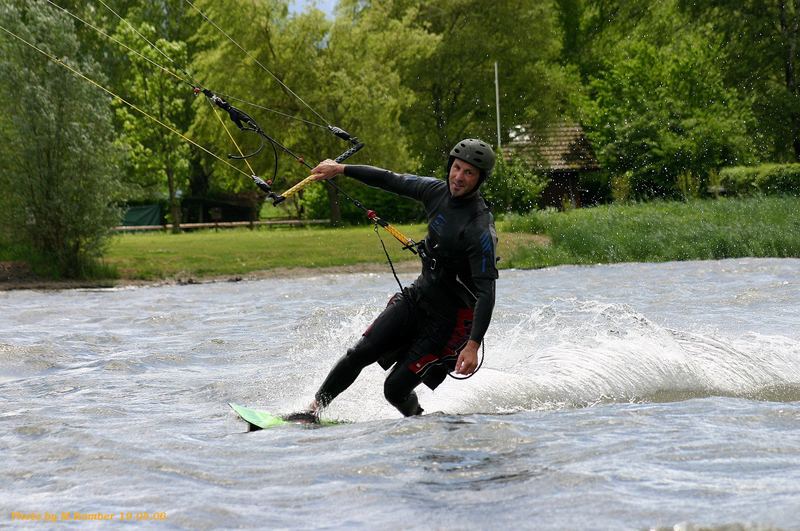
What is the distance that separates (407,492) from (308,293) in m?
Result: 14.8

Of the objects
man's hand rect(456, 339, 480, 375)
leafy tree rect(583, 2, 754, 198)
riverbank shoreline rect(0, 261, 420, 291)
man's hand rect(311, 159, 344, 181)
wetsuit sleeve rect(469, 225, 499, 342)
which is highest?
leafy tree rect(583, 2, 754, 198)

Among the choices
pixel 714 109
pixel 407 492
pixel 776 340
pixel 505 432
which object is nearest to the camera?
pixel 407 492

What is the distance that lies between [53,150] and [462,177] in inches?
698

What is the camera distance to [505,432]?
7312 mm

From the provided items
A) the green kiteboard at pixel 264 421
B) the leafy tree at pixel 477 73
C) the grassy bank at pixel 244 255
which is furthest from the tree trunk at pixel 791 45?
the green kiteboard at pixel 264 421

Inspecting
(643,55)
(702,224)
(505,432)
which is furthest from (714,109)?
(505,432)

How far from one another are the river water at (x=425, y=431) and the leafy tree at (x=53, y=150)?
9.04 meters

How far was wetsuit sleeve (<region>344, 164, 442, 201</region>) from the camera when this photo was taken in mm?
7877

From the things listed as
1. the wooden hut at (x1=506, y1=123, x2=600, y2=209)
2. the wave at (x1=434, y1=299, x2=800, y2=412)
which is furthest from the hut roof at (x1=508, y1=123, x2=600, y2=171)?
the wave at (x1=434, y1=299, x2=800, y2=412)

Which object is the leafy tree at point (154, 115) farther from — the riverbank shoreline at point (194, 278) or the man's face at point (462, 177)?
the man's face at point (462, 177)

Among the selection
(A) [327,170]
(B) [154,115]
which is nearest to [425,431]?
(A) [327,170]

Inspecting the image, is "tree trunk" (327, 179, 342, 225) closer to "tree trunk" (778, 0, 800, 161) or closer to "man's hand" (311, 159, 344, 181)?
"tree trunk" (778, 0, 800, 161)

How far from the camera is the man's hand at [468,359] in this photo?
7332 mm

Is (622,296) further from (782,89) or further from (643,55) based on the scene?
(643,55)
